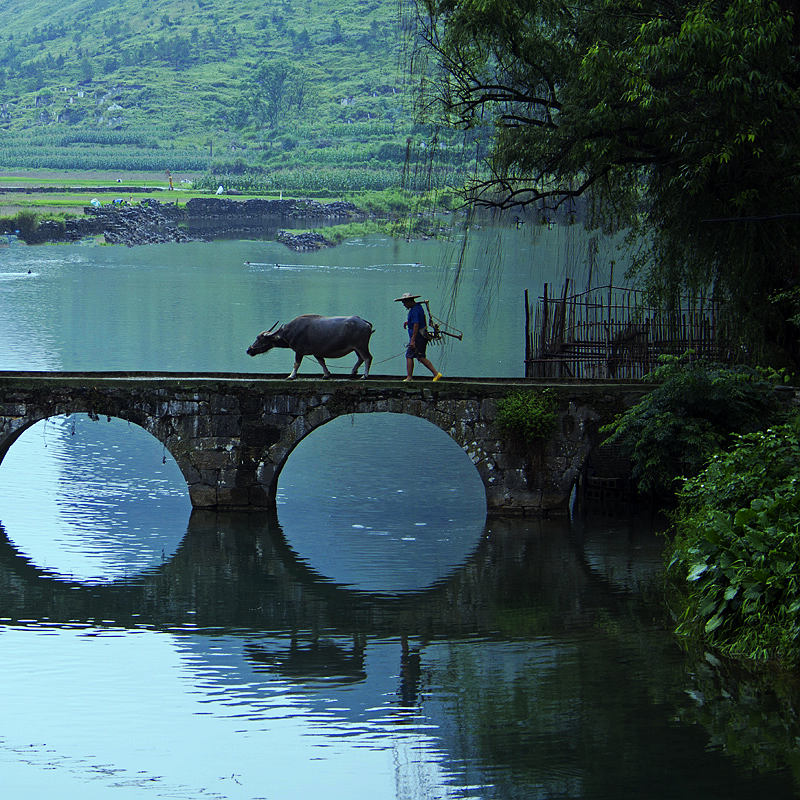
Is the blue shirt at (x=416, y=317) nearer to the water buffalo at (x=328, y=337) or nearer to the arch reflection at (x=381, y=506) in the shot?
the water buffalo at (x=328, y=337)

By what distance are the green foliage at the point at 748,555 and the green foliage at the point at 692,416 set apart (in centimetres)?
372

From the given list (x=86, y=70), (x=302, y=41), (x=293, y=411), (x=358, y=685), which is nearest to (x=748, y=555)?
(x=358, y=685)

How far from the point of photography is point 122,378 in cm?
2452

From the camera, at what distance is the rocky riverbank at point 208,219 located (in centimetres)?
10994

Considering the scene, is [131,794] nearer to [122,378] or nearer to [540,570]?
[540,570]

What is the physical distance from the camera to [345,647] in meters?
17.0

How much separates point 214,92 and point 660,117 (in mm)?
139258

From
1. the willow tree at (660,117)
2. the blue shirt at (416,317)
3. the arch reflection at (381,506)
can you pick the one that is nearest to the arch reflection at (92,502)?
the arch reflection at (381,506)

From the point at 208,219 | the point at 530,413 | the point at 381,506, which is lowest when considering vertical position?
the point at 381,506

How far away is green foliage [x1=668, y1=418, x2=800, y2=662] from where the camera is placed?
45.8ft

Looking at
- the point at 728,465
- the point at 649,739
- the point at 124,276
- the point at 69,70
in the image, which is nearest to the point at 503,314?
the point at 124,276

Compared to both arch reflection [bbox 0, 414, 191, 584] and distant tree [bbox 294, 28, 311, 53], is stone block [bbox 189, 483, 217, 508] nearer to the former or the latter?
arch reflection [bbox 0, 414, 191, 584]

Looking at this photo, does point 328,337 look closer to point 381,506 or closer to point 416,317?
point 416,317

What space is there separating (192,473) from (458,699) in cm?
1107
